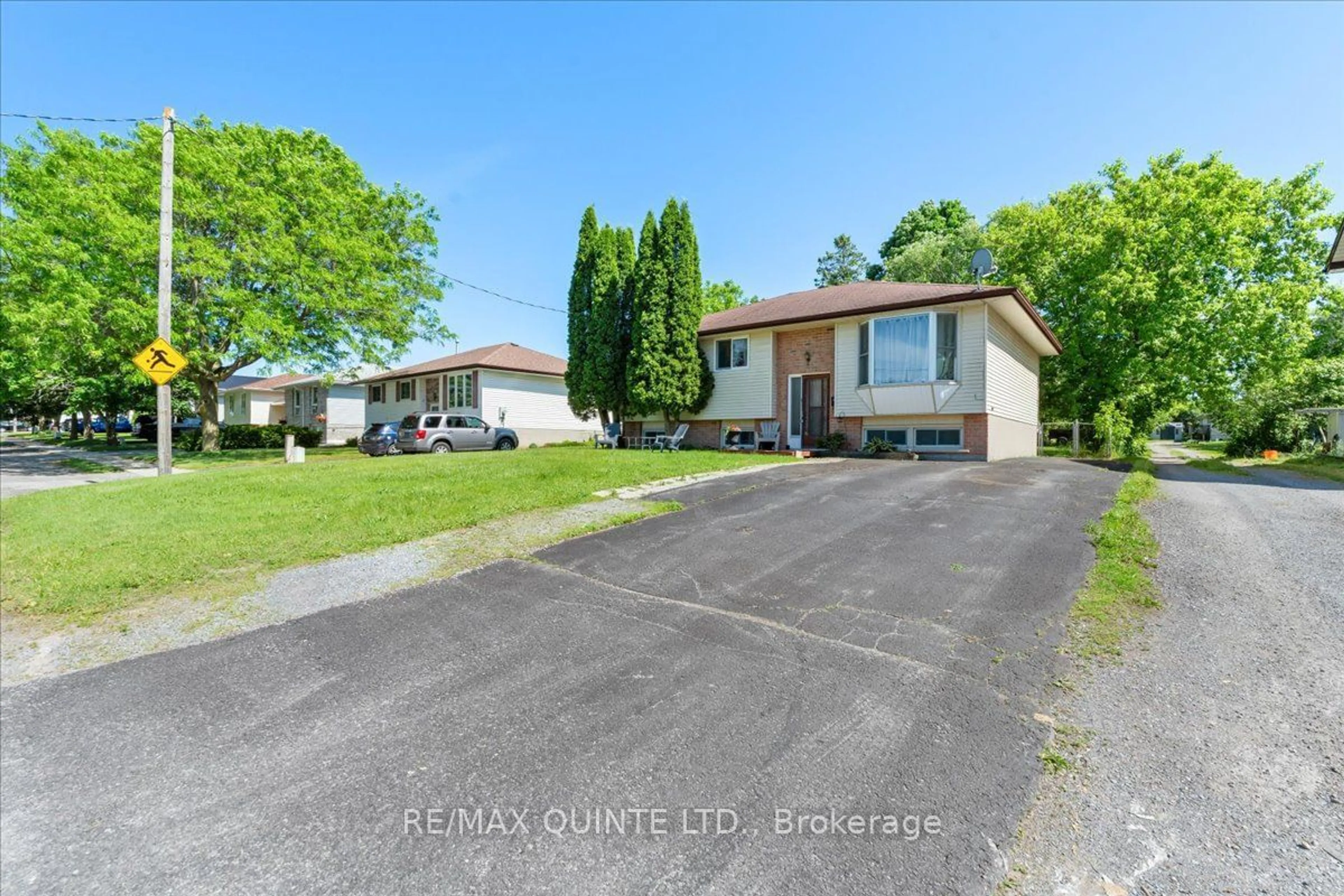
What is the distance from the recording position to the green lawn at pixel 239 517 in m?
5.15

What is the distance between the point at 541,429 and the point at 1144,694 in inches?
1050

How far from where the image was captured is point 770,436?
1752 centimetres

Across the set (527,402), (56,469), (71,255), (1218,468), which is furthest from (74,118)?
(1218,468)

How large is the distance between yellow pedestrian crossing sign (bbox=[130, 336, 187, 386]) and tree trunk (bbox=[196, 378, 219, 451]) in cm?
1246

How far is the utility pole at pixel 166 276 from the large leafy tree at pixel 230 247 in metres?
5.97

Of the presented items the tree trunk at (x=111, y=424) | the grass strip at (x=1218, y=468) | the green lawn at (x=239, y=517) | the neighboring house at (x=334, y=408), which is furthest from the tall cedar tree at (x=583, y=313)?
the tree trunk at (x=111, y=424)

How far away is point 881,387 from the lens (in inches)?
600

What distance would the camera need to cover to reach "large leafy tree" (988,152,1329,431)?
20547 mm

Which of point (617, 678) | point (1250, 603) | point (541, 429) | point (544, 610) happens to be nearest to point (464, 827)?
point (617, 678)

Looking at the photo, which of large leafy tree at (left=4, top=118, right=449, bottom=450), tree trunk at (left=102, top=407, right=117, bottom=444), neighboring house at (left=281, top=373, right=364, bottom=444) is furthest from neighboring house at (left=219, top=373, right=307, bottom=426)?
large leafy tree at (left=4, top=118, right=449, bottom=450)

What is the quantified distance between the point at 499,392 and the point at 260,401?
2983 cm

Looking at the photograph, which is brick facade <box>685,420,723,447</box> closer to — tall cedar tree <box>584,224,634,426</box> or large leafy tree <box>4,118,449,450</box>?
tall cedar tree <box>584,224,634,426</box>

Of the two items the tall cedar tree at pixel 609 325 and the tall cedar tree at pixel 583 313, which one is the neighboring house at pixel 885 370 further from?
the tall cedar tree at pixel 583 313

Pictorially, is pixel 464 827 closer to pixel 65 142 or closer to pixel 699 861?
pixel 699 861
